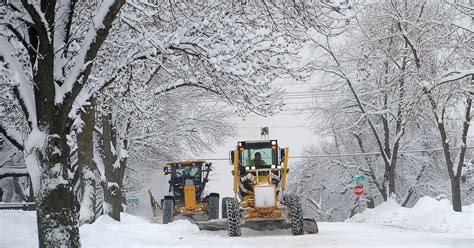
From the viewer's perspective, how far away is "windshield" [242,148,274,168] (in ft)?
55.1

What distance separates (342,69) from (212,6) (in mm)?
20164

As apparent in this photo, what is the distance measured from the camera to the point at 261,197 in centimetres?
1512

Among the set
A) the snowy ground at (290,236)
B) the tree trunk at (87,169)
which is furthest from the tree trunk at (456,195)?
the tree trunk at (87,169)

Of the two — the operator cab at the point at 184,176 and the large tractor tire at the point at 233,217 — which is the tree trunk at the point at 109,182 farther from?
the large tractor tire at the point at 233,217

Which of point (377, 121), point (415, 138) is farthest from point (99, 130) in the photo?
point (415, 138)

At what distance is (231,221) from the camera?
14609mm

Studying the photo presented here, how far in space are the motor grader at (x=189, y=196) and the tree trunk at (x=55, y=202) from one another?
14830 millimetres

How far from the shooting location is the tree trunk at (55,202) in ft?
27.9

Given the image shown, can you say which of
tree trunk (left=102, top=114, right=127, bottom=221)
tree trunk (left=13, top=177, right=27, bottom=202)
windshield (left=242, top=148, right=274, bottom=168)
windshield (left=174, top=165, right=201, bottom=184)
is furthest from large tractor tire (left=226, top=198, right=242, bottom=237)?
tree trunk (left=13, top=177, right=27, bottom=202)

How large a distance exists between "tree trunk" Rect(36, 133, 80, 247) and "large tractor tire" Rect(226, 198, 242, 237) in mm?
6159

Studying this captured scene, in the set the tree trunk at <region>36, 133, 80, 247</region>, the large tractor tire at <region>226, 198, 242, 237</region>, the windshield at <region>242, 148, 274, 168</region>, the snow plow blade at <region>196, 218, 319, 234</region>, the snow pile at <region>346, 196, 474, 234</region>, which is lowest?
the snow pile at <region>346, 196, 474, 234</region>

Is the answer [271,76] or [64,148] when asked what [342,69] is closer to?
[271,76]

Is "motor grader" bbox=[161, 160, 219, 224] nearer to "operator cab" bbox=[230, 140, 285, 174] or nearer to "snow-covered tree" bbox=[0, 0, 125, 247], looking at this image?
"operator cab" bbox=[230, 140, 285, 174]

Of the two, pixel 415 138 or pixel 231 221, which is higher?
pixel 415 138
